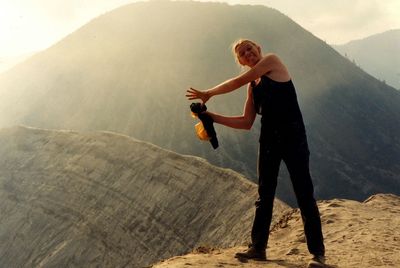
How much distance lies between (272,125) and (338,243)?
2.14 m

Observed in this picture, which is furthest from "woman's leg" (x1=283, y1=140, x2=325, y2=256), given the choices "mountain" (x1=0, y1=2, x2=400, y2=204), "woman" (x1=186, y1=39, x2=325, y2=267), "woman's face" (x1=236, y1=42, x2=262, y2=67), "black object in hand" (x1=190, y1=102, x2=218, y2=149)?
"mountain" (x1=0, y1=2, x2=400, y2=204)

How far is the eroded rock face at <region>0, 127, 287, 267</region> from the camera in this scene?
17969mm

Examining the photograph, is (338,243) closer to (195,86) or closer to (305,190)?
(305,190)

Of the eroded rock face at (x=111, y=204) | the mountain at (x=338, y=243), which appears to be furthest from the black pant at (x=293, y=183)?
the eroded rock face at (x=111, y=204)

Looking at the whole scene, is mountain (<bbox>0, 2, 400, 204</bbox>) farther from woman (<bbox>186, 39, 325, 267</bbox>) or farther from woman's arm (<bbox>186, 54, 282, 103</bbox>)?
woman's arm (<bbox>186, 54, 282, 103</bbox>)

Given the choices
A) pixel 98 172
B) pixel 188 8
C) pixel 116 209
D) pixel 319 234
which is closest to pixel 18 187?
pixel 98 172

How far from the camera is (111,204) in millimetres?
21312

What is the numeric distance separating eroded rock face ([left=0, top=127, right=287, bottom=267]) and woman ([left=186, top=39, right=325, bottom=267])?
999cm

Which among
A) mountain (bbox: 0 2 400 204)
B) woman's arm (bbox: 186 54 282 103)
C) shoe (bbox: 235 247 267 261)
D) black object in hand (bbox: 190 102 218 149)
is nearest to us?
woman's arm (bbox: 186 54 282 103)

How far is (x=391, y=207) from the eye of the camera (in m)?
9.67

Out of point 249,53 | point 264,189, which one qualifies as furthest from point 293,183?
point 249,53

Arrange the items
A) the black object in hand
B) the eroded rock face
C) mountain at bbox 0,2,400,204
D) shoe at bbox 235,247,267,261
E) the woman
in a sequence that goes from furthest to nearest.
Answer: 1. mountain at bbox 0,2,400,204
2. the eroded rock face
3. shoe at bbox 235,247,267,261
4. the black object in hand
5. the woman

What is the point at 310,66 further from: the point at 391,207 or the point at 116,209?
the point at 391,207

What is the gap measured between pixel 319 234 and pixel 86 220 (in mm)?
16937
